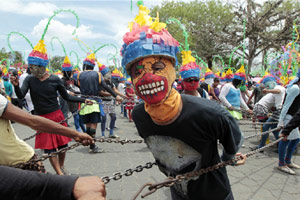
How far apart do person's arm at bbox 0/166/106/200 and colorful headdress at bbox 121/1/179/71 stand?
→ 2.93 ft

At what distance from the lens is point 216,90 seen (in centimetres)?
854

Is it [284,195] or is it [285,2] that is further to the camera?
[285,2]

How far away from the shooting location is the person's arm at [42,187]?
89cm

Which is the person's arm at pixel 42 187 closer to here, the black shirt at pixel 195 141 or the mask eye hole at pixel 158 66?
the black shirt at pixel 195 141

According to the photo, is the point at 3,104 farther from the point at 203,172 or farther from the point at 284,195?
the point at 284,195

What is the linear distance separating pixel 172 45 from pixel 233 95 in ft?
14.0

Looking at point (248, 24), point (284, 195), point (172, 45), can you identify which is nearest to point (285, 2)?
point (248, 24)

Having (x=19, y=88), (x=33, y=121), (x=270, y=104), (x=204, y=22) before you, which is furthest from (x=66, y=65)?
(x=204, y=22)

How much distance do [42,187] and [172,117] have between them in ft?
2.87

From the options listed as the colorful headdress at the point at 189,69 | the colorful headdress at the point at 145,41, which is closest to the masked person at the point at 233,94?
the colorful headdress at the point at 189,69

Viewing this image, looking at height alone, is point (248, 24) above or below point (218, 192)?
above

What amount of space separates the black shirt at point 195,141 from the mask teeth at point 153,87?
0.21 m

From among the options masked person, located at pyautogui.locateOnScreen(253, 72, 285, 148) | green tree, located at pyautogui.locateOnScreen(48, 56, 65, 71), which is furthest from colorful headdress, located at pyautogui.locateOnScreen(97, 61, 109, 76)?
masked person, located at pyautogui.locateOnScreen(253, 72, 285, 148)

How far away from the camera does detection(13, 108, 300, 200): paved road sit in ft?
10.5
